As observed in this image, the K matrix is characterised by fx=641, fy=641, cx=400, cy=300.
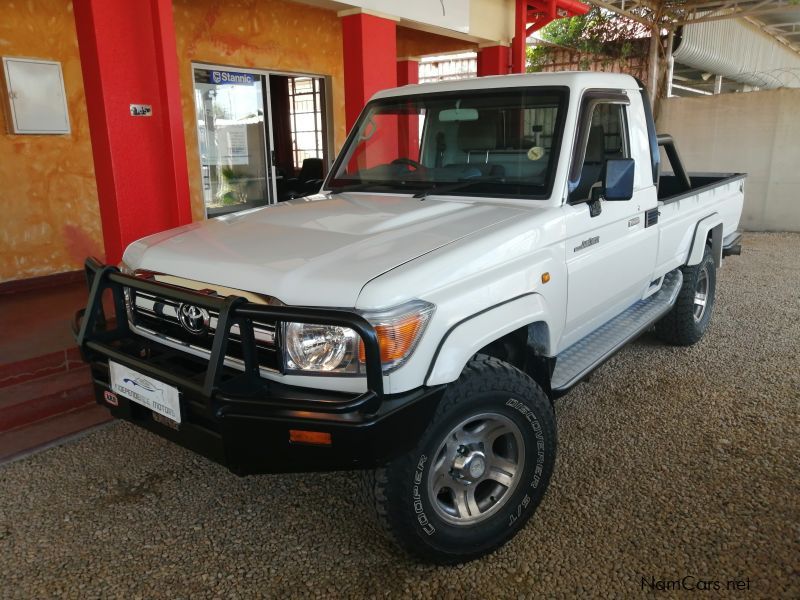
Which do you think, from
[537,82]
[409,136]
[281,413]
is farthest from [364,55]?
[281,413]

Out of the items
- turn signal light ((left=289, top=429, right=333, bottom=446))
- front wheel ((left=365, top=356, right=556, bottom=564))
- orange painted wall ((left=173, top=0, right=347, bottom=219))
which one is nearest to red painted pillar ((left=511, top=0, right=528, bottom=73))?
orange painted wall ((left=173, top=0, right=347, bottom=219))

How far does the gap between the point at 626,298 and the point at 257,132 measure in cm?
598

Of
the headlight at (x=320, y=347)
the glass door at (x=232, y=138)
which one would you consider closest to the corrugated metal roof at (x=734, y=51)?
the glass door at (x=232, y=138)

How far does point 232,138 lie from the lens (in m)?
8.14

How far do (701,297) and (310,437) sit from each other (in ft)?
13.5

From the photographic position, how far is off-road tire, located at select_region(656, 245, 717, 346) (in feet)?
15.5

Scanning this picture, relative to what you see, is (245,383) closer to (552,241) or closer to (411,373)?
(411,373)

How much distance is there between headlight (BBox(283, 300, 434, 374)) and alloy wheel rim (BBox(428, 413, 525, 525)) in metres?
0.44

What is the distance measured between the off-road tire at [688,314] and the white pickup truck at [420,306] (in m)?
0.96

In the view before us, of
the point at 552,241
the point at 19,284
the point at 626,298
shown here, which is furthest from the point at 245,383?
the point at 19,284

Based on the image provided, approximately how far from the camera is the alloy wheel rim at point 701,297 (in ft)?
16.6

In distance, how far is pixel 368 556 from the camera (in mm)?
2660

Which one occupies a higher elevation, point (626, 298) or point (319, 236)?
point (319, 236)

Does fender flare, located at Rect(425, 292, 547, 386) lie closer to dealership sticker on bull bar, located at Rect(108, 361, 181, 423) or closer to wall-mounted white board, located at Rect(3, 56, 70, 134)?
dealership sticker on bull bar, located at Rect(108, 361, 181, 423)
